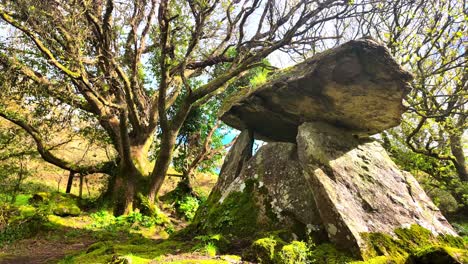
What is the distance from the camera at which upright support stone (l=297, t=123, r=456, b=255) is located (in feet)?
17.5

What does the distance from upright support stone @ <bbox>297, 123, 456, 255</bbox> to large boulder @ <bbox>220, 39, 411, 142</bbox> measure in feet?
1.52

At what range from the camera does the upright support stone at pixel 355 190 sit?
533cm

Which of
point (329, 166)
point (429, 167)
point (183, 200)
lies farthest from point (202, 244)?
point (429, 167)

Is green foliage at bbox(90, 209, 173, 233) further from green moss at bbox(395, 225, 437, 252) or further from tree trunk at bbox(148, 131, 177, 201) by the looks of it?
green moss at bbox(395, 225, 437, 252)

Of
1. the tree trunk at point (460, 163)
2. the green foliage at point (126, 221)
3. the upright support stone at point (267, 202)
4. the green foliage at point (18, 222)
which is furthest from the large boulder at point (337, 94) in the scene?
the tree trunk at point (460, 163)

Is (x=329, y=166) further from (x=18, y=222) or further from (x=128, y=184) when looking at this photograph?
(x=18, y=222)

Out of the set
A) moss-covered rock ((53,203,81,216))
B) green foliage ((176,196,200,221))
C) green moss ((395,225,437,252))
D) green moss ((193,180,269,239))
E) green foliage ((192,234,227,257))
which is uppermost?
green foliage ((176,196,200,221))

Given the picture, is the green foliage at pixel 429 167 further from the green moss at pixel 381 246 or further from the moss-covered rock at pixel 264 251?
the moss-covered rock at pixel 264 251

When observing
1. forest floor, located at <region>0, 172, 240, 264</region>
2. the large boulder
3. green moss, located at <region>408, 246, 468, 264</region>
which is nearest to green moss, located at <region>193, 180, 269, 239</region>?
forest floor, located at <region>0, 172, 240, 264</region>

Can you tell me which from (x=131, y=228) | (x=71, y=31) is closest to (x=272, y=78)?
(x=71, y=31)

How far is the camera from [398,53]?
11891mm

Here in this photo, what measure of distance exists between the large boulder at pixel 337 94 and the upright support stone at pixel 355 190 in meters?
0.46

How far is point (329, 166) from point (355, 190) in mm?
642

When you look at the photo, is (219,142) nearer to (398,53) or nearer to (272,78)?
(398,53)
